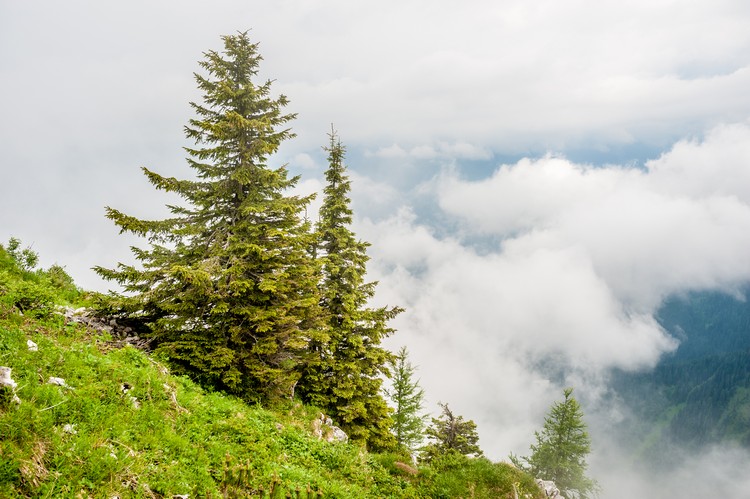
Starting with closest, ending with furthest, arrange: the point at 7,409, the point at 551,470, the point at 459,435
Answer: the point at 7,409 < the point at 459,435 < the point at 551,470

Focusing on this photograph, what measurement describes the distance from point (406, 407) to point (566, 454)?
22.6 metres

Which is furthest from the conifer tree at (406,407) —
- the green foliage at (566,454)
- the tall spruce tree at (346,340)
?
the green foliage at (566,454)

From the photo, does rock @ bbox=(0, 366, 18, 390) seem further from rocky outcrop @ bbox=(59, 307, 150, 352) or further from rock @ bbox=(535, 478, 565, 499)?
rock @ bbox=(535, 478, 565, 499)

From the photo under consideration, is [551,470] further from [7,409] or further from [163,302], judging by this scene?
[7,409]

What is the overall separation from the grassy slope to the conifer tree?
1888cm

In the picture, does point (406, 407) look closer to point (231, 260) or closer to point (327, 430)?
point (327, 430)

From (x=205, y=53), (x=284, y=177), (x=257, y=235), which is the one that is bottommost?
(x=257, y=235)

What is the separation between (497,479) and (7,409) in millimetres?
16125

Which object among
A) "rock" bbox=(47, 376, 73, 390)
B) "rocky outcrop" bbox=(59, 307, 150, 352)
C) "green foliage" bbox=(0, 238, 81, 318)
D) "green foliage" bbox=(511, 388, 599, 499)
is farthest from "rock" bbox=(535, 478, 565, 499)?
"green foliage" bbox=(511, 388, 599, 499)

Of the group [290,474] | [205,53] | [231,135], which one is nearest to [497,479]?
[290,474]

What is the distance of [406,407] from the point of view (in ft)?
107

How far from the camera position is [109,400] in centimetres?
745

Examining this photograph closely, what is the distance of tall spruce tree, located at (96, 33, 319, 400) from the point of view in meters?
12.9

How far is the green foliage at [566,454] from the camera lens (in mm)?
40688
